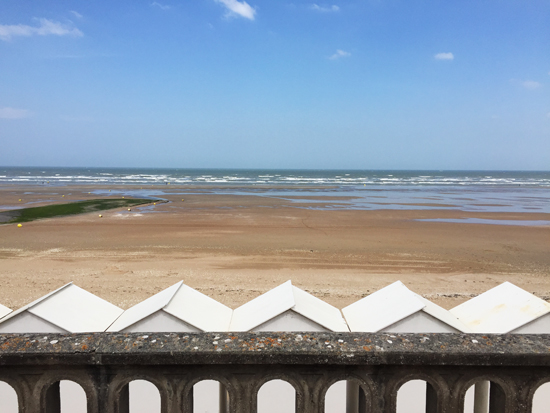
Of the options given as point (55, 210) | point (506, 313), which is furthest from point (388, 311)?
point (55, 210)

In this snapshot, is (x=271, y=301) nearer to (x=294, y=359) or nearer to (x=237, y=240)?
(x=294, y=359)

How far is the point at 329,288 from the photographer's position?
13242mm

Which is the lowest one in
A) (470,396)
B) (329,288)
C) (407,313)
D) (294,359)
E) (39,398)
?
(329,288)

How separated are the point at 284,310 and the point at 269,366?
9.17ft

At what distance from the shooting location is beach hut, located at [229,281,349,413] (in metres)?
4.23

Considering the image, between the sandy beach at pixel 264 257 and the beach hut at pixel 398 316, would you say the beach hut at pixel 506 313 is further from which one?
the sandy beach at pixel 264 257

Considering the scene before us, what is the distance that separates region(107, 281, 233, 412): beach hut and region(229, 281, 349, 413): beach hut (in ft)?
1.16

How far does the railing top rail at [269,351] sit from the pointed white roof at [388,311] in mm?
2922

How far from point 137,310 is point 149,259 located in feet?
37.6

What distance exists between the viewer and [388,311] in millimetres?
5746

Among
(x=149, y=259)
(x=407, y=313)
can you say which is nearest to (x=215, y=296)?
(x=149, y=259)

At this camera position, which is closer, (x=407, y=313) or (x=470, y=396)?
(x=470, y=396)

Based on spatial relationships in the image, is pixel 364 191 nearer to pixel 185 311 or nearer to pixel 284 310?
pixel 185 311

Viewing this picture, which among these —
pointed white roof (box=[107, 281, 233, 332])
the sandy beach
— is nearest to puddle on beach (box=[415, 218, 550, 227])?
the sandy beach
